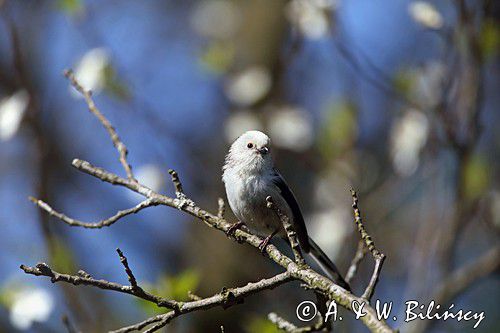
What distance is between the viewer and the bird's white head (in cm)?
332

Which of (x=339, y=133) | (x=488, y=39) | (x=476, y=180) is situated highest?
(x=488, y=39)

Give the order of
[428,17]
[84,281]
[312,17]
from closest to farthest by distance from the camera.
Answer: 1. [84,281]
2. [428,17]
3. [312,17]

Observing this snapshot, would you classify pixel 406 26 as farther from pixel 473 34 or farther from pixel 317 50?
pixel 473 34

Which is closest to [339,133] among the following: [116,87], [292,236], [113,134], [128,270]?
[116,87]

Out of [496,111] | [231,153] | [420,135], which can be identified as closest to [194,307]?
[231,153]

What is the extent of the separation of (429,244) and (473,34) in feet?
3.86

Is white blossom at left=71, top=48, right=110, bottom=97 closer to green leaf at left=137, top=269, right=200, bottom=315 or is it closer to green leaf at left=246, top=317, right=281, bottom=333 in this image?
green leaf at left=137, top=269, right=200, bottom=315

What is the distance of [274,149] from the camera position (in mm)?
4312

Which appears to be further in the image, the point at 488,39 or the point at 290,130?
the point at 290,130

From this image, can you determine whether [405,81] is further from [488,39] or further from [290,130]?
[290,130]

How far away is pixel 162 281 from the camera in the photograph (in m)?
2.89

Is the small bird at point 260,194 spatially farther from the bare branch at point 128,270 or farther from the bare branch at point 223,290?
the bare branch at point 128,270

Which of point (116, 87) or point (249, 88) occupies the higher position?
point (249, 88)

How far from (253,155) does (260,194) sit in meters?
0.23
